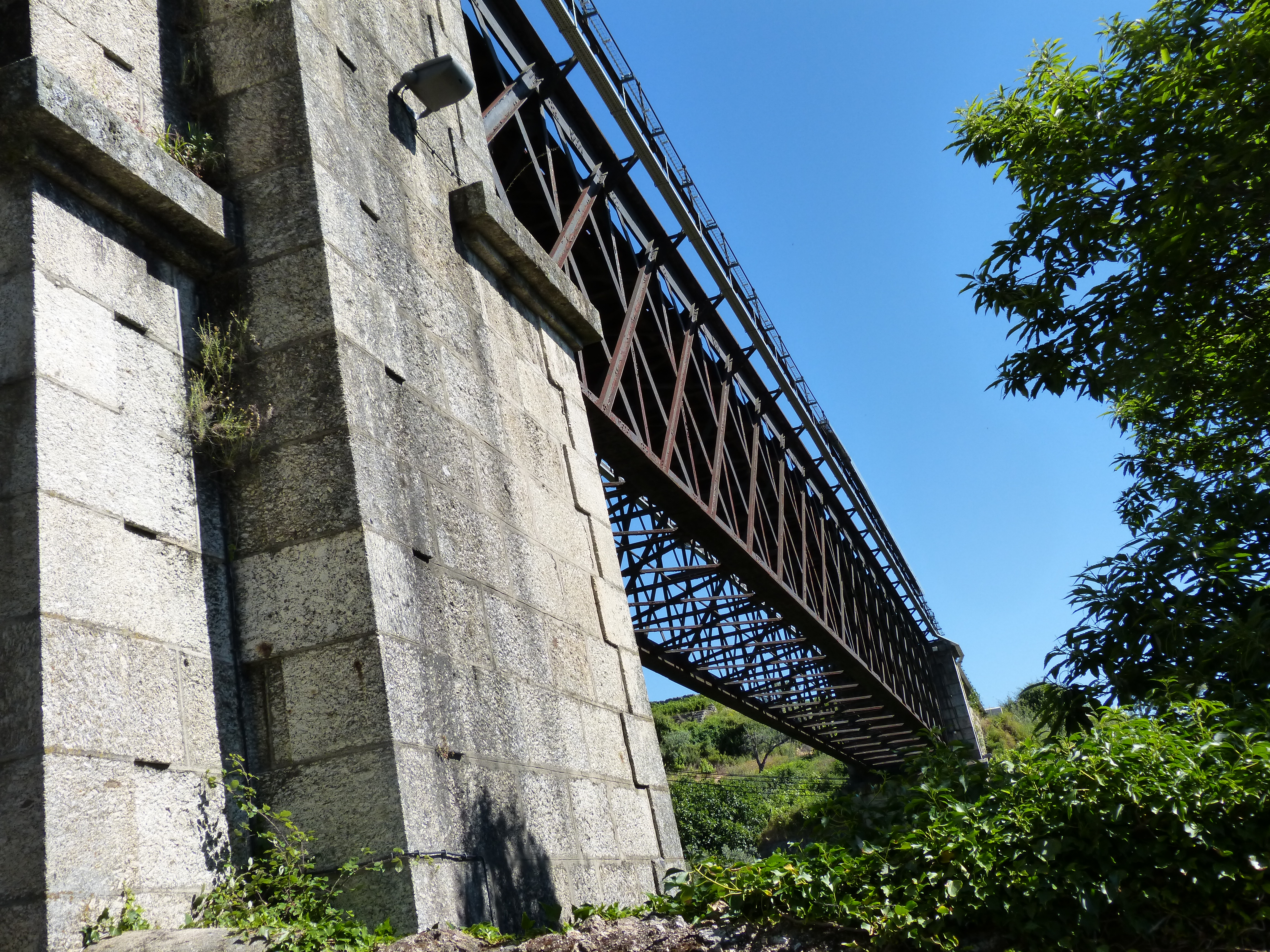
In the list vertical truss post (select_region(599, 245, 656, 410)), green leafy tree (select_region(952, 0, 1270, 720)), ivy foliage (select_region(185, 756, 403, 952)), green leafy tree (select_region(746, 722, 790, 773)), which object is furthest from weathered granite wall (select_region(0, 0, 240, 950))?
green leafy tree (select_region(746, 722, 790, 773))

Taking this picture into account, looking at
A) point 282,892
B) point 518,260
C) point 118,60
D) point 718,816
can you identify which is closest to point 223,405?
point 118,60

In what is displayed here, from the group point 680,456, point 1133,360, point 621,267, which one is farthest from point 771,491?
point 1133,360

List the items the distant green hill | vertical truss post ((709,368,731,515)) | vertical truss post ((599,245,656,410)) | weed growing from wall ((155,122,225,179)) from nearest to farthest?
1. weed growing from wall ((155,122,225,179))
2. vertical truss post ((599,245,656,410))
3. vertical truss post ((709,368,731,515))
4. the distant green hill

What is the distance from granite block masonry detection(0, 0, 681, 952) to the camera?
3725 millimetres

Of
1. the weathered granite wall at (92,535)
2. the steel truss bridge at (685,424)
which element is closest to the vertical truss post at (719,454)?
the steel truss bridge at (685,424)

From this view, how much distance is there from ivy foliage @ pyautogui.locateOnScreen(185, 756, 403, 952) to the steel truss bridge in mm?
2247

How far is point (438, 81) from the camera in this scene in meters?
6.40

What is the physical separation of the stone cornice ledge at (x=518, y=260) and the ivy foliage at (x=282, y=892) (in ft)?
12.0

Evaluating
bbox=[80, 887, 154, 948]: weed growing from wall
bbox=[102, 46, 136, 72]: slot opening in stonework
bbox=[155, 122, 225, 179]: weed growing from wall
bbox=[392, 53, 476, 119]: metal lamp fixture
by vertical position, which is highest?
bbox=[392, 53, 476, 119]: metal lamp fixture

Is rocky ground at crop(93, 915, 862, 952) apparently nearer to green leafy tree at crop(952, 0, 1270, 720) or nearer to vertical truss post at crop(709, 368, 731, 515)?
green leafy tree at crop(952, 0, 1270, 720)

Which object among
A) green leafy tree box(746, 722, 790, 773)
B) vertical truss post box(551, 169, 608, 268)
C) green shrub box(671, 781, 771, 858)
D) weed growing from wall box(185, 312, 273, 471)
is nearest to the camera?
weed growing from wall box(185, 312, 273, 471)

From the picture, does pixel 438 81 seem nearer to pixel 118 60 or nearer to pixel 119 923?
pixel 118 60

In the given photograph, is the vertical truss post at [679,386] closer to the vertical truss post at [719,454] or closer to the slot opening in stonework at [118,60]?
the vertical truss post at [719,454]

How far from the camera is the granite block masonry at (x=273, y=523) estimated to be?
12.2 feet
